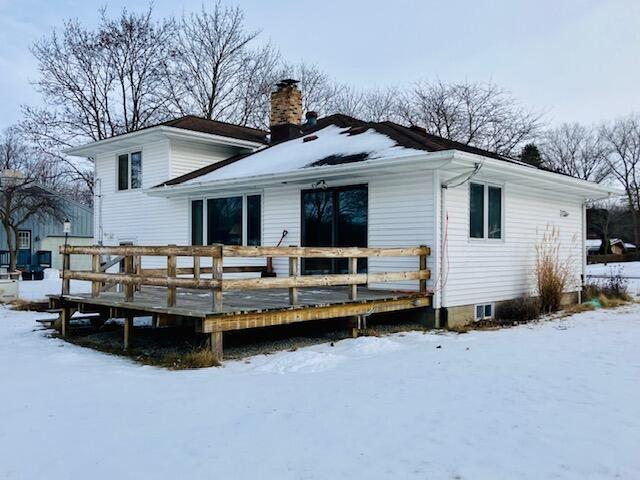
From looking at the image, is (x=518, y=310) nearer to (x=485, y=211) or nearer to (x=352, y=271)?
(x=485, y=211)

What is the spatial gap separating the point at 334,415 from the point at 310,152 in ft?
25.8

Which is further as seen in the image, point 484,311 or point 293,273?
point 484,311

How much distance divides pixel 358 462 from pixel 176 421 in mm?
1623

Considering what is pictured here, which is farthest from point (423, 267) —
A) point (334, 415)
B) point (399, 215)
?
point (334, 415)

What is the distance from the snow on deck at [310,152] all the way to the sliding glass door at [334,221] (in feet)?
2.29

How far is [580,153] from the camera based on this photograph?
47.3 m

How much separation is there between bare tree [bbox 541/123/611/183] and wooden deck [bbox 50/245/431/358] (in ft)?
139

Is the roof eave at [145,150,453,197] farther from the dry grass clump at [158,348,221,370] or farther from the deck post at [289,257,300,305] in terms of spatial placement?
the dry grass clump at [158,348,221,370]

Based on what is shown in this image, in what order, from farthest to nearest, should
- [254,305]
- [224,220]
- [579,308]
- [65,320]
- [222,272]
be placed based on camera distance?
1. [224,220]
2. [579,308]
3. [65,320]
4. [254,305]
5. [222,272]

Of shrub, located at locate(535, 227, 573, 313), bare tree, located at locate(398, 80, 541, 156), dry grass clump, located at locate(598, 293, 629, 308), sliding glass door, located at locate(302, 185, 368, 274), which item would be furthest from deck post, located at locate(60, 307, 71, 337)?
bare tree, located at locate(398, 80, 541, 156)

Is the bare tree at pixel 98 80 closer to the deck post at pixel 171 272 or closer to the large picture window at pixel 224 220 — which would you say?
the large picture window at pixel 224 220

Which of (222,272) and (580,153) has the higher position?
(580,153)

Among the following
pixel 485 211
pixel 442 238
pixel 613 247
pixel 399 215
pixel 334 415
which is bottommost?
pixel 334 415

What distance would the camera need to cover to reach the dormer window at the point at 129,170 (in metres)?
15.3
